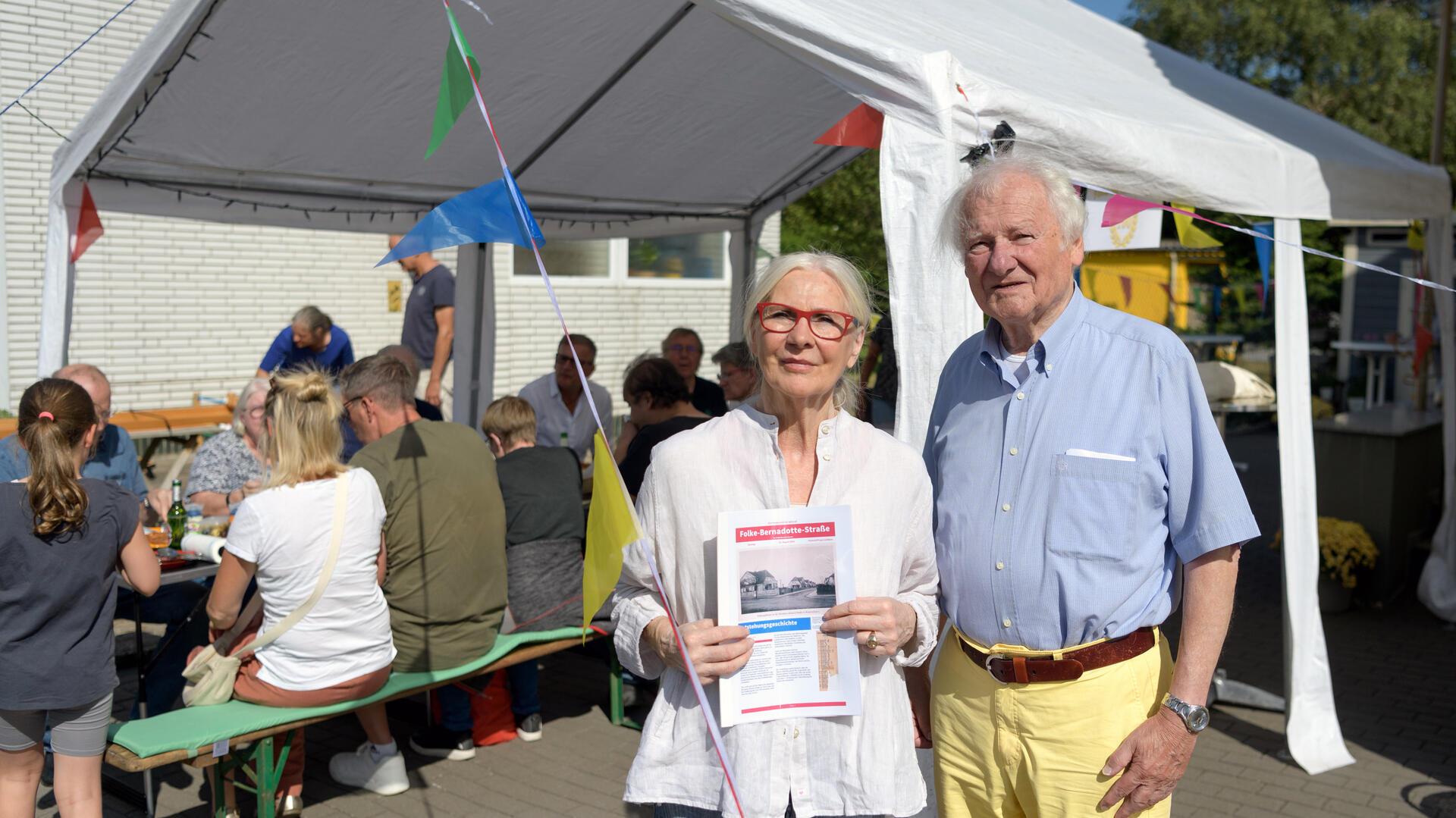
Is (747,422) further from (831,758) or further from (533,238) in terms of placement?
(533,238)

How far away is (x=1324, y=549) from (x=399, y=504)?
19.1ft

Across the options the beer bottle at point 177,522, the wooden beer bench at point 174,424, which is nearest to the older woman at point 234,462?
the beer bottle at point 177,522

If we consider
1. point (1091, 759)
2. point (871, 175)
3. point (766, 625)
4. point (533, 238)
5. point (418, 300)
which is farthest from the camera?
point (871, 175)

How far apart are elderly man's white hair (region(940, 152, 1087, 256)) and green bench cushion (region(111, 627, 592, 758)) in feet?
9.61

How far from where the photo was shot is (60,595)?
355 cm

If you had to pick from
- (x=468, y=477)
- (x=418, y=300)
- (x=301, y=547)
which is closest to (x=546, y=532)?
(x=468, y=477)

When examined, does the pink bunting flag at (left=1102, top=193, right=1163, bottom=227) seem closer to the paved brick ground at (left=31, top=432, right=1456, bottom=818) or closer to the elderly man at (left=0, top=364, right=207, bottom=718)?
the paved brick ground at (left=31, top=432, right=1456, bottom=818)

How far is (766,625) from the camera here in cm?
206

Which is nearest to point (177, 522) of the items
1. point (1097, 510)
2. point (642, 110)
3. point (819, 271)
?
point (642, 110)

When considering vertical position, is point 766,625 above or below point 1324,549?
above

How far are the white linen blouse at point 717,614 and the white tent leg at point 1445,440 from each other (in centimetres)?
560

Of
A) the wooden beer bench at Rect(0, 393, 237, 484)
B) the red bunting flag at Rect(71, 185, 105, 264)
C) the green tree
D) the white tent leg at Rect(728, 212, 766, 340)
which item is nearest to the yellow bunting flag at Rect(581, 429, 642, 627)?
the red bunting flag at Rect(71, 185, 105, 264)

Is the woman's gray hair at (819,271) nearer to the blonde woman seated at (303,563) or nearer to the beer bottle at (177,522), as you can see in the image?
the blonde woman seated at (303,563)

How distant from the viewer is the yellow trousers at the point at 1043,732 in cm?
218
